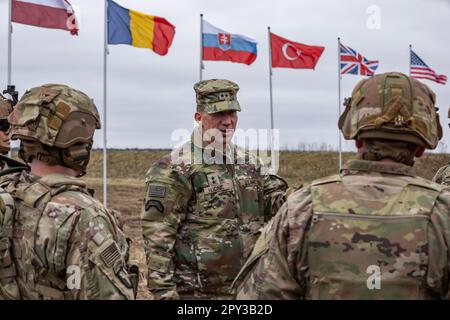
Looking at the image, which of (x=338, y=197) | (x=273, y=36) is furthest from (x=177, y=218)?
(x=273, y=36)

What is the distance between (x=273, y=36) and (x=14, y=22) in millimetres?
10679

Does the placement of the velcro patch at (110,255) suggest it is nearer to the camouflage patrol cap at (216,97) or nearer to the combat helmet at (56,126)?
the combat helmet at (56,126)

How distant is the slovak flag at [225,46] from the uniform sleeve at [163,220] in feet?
52.5

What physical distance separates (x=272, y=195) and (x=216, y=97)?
870mm

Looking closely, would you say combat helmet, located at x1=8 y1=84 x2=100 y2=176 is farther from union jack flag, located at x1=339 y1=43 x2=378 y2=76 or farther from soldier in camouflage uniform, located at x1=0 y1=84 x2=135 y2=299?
union jack flag, located at x1=339 y1=43 x2=378 y2=76

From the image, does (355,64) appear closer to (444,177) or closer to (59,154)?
(444,177)

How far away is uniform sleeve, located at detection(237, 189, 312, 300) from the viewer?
3.47 meters

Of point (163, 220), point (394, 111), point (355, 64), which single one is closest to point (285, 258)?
point (394, 111)

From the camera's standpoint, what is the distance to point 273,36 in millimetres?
24922

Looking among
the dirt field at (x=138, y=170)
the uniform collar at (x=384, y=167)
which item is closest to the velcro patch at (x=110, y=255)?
the uniform collar at (x=384, y=167)

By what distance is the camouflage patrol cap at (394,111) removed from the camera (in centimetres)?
347

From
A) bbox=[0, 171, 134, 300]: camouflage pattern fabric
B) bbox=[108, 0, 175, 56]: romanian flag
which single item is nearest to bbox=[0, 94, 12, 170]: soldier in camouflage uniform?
bbox=[0, 171, 134, 300]: camouflage pattern fabric

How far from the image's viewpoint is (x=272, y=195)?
6125 mm

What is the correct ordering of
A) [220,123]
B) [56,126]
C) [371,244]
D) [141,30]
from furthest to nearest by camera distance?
[141,30] → [220,123] → [56,126] → [371,244]
